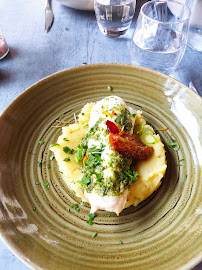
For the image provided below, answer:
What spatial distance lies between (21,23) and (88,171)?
3913mm

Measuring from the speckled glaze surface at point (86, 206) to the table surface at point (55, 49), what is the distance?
0.91m

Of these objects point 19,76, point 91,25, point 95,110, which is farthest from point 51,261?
point 91,25

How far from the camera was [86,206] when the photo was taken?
258cm

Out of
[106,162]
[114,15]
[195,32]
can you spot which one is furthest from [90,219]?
[195,32]

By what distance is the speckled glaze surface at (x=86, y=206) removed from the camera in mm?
2137

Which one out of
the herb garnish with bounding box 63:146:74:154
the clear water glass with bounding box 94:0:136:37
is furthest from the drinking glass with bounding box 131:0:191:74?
the herb garnish with bounding box 63:146:74:154

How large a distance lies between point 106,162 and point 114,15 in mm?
2954

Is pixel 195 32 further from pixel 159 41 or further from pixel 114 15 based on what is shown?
pixel 114 15

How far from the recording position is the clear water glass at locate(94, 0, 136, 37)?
170 inches

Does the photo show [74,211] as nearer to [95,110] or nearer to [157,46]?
[95,110]

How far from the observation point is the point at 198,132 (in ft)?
9.37

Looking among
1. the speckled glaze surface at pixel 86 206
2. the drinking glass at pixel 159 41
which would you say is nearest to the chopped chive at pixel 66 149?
the speckled glaze surface at pixel 86 206

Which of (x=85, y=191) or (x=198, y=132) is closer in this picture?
(x=85, y=191)

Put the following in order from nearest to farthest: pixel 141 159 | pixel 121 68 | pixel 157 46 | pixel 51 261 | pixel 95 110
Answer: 1. pixel 51 261
2. pixel 141 159
3. pixel 95 110
4. pixel 121 68
5. pixel 157 46
